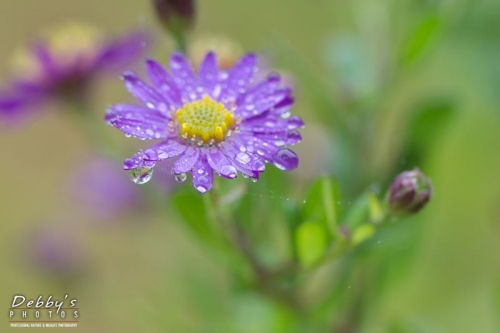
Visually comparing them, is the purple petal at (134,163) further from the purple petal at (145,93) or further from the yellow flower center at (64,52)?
the yellow flower center at (64,52)

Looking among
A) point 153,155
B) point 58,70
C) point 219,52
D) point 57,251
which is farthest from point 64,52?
point 153,155

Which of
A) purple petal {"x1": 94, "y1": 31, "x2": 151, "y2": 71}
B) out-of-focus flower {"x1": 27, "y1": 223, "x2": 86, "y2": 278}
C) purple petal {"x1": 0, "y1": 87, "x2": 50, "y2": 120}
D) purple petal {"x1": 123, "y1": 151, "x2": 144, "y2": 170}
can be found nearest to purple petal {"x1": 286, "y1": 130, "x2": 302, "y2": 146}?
purple petal {"x1": 123, "y1": 151, "x2": 144, "y2": 170}

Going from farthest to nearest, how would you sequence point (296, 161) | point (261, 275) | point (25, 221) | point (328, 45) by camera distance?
1. point (25, 221)
2. point (328, 45)
3. point (261, 275)
4. point (296, 161)

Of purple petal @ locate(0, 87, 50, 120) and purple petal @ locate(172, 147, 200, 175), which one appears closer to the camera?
purple petal @ locate(172, 147, 200, 175)

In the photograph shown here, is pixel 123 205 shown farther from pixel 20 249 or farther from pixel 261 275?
pixel 261 275

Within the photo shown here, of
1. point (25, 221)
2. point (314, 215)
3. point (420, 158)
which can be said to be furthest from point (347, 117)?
point (25, 221)

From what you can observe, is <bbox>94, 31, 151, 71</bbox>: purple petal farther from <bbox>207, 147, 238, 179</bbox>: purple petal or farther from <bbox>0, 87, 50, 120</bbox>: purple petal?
<bbox>207, 147, 238, 179</bbox>: purple petal
